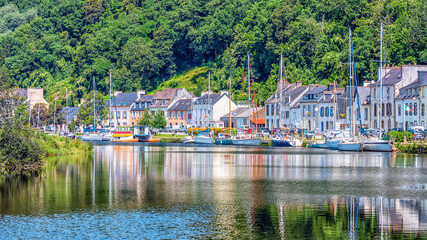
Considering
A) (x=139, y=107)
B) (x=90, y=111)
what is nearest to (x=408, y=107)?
(x=90, y=111)

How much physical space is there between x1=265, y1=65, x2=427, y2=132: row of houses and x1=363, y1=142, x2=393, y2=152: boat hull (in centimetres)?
438

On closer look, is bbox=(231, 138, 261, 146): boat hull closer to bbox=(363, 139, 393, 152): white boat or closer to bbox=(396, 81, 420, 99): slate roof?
bbox=(396, 81, 420, 99): slate roof

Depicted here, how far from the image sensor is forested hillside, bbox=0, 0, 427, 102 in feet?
362

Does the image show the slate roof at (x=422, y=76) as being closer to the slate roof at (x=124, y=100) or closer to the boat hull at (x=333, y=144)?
the boat hull at (x=333, y=144)

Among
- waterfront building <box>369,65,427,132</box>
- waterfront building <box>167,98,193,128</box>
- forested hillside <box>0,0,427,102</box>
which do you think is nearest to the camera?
waterfront building <box>369,65,427,132</box>

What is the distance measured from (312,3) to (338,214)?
10704 centimetres

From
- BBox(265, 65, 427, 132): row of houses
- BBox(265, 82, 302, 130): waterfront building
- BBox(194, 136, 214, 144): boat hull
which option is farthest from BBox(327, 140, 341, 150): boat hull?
BBox(265, 82, 302, 130): waterfront building

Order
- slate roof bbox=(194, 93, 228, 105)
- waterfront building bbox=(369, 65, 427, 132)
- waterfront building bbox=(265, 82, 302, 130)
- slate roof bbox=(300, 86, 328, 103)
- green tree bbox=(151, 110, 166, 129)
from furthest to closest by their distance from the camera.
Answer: green tree bbox=(151, 110, 166, 129) < slate roof bbox=(194, 93, 228, 105) < waterfront building bbox=(265, 82, 302, 130) < slate roof bbox=(300, 86, 328, 103) < waterfront building bbox=(369, 65, 427, 132)

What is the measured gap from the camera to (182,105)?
452 feet

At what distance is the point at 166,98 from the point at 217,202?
10991 centimetres

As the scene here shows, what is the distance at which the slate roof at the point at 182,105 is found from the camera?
5340 inches

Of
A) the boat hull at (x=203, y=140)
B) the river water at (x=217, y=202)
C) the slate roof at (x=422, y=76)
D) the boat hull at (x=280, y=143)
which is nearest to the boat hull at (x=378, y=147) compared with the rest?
the slate roof at (x=422, y=76)

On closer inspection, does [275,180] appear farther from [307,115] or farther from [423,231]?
[307,115]

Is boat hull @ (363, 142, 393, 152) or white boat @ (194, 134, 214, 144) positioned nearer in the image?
boat hull @ (363, 142, 393, 152)
